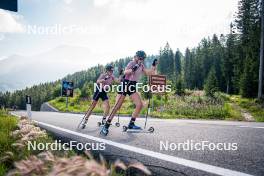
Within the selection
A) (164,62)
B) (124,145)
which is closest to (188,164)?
(124,145)

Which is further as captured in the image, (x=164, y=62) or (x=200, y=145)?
(x=164, y=62)

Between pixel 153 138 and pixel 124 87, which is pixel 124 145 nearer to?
pixel 153 138

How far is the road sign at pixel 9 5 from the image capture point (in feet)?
20.8

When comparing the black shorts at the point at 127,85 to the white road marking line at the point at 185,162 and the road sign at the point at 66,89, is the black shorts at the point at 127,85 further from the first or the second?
the road sign at the point at 66,89

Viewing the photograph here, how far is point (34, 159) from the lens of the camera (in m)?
2.50

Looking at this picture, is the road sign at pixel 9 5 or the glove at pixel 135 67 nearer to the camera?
the road sign at pixel 9 5

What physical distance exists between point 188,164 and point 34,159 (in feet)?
8.06
